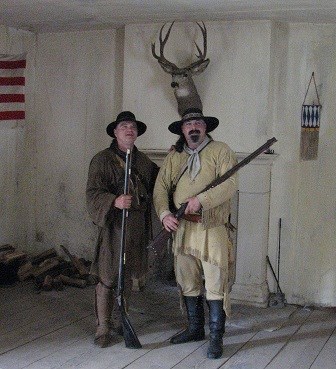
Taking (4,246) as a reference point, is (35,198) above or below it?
above

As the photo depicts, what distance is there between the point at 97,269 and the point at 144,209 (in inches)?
21.2

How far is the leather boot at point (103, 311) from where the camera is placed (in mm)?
4086

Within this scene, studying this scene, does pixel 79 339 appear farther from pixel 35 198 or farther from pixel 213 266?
pixel 35 198

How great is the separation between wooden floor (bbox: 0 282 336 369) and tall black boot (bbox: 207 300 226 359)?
7cm

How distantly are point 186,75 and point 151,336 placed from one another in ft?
7.14

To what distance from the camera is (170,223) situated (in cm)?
390

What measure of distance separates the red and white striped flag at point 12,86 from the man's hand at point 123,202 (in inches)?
98.1

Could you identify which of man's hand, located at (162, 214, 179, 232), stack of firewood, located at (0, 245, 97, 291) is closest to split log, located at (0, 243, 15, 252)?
stack of firewood, located at (0, 245, 97, 291)

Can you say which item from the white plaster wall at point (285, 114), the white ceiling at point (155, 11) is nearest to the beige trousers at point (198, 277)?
the white plaster wall at point (285, 114)

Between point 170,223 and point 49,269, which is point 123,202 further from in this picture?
point 49,269

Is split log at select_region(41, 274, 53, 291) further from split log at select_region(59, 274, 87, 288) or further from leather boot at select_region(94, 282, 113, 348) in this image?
leather boot at select_region(94, 282, 113, 348)

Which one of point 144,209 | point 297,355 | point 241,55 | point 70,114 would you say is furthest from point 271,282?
point 70,114

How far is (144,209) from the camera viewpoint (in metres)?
4.22

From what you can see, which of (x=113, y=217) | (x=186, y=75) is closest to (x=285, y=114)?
(x=186, y=75)
